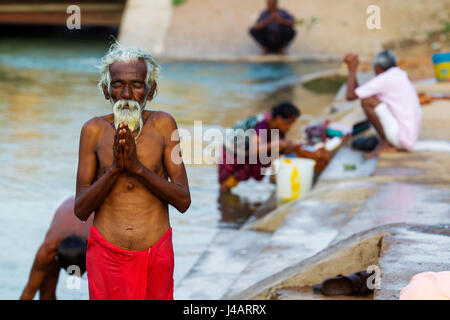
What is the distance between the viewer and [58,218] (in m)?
5.48

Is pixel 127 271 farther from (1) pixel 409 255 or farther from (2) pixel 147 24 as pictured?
(2) pixel 147 24

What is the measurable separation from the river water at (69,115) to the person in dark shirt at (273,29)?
59 cm

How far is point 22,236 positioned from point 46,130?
420 cm

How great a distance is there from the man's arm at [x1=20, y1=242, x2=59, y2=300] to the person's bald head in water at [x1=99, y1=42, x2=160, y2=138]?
1.97 meters

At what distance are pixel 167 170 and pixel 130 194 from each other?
191 millimetres

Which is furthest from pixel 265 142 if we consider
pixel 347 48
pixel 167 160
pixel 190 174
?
pixel 347 48

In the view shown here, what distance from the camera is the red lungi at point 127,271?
365cm

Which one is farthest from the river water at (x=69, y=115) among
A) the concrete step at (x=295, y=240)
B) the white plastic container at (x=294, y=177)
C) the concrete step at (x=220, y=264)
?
the concrete step at (x=295, y=240)

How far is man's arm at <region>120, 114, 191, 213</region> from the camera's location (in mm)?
3475

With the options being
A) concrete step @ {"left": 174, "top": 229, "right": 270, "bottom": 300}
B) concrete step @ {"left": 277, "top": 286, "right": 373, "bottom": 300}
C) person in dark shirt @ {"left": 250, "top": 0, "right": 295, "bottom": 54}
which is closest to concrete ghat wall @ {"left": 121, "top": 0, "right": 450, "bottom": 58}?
person in dark shirt @ {"left": 250, "top": 0, "right": 295, "bottom": 54}

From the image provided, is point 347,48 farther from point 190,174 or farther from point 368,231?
point 368,231

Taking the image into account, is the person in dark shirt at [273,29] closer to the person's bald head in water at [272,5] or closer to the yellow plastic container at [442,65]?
the person's bald head in water at [272,5]

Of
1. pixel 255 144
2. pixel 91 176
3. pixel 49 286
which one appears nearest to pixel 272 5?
pixel 255 144

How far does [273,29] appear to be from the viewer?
16.8m
